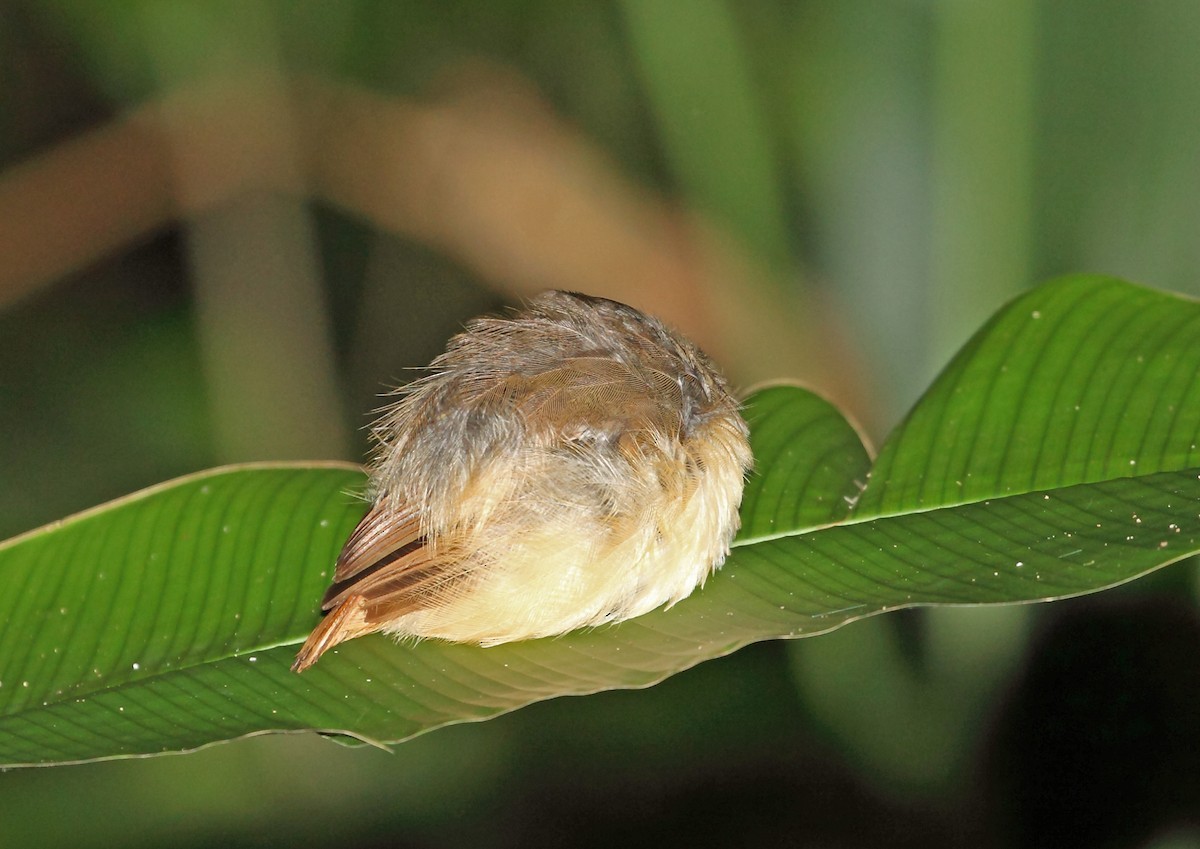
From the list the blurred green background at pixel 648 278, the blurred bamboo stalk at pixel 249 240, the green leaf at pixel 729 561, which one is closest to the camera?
the green leaf at pixel 729 561

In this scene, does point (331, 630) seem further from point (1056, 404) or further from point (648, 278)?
point (648, 278)

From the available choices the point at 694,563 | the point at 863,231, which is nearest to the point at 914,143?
the point at 863,231

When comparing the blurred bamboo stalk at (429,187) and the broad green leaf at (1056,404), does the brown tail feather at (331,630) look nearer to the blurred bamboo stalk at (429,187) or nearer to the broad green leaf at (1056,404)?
the broad green leaf at (1056,404)

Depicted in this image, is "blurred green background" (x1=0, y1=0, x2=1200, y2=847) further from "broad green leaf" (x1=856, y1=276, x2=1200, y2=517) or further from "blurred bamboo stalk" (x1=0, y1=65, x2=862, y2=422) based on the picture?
"broad green leaf" (x1=856, y1=276, x2=1200, y2=517)

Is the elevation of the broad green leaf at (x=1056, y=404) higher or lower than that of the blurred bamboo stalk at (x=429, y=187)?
lower

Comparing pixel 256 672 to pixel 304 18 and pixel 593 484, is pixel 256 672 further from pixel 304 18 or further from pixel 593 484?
pixel 304 18

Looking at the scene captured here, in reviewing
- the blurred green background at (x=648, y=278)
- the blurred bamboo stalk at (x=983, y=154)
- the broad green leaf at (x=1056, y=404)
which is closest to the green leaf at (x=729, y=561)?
the broad green leaf at (x=1056, y=404)

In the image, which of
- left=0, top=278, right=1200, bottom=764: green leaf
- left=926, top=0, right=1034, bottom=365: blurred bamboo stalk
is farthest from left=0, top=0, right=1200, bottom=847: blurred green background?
left=0, top=278, right=1200, bottom=764: green leaf
